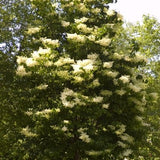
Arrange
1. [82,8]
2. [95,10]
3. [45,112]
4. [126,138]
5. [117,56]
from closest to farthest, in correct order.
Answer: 1. [45,112]
2. [126,138]
3. [117,56]
4. [82,8]
5. [95,10]

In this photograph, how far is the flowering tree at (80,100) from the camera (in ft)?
28.8

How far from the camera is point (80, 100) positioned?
28.0 feet

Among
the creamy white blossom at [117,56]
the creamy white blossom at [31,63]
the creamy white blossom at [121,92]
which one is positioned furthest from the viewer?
the creamy white blossom at [117,56]

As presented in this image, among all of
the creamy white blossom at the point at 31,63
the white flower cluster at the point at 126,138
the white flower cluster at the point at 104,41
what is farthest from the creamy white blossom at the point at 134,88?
the creamy white blossom at the point at 31,63

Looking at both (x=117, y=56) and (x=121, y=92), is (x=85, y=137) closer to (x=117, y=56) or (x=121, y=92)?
(x=121, y=92)

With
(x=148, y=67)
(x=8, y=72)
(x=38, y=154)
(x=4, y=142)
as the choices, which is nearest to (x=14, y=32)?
(x=8, y=72)

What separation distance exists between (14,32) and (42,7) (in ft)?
7.41

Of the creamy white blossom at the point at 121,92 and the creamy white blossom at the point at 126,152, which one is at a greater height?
the creamy white blossom at the point at 121,92

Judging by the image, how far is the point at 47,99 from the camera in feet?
33.4

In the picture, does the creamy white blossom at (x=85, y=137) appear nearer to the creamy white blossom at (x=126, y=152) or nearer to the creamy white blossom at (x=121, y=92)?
the creamy white blossom at (x=126, y=152)

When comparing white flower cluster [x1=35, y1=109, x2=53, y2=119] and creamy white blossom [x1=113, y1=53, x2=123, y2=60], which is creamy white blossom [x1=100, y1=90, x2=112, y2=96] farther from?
white flower cluster [x1=35, y1=109, x2=53, y2=119]

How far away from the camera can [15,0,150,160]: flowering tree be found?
877 centimetres

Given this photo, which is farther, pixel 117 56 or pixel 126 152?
pixel 117 56

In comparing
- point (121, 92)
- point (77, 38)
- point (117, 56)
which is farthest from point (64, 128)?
point (117, 56)
